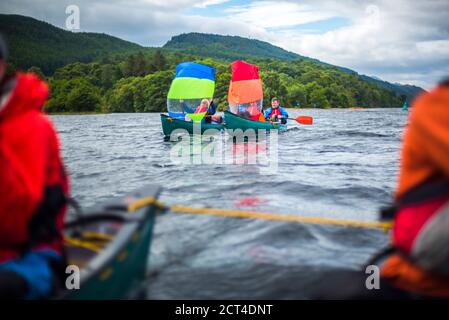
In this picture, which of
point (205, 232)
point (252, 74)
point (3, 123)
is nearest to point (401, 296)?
point (3, 123)

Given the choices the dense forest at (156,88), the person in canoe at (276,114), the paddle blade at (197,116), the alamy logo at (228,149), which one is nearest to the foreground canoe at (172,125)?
the alamy logo at (228,149)

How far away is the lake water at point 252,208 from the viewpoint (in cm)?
487

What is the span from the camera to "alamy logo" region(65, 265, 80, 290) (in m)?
2.87

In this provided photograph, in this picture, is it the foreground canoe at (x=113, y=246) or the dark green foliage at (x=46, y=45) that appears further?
the dark green foliage at (x=46, y=45)

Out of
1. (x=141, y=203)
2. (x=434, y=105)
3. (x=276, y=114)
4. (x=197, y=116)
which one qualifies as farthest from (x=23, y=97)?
(x=276, y=114)

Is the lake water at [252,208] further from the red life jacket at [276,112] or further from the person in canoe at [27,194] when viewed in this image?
the red life jacket at [276,112]

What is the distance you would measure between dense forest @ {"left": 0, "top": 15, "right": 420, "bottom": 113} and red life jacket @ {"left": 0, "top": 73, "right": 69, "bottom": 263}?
273 ft

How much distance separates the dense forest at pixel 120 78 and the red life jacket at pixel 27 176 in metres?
83.1

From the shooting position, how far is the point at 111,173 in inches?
497

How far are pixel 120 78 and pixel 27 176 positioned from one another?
116 metres

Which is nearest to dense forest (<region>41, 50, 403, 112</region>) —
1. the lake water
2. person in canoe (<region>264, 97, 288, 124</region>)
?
person in canoe (<region>264, 97, 288, 124</region>)

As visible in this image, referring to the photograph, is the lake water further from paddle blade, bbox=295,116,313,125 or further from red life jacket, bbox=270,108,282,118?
paddle blade, bbox=295,116,313,125

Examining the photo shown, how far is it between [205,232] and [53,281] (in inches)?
146
